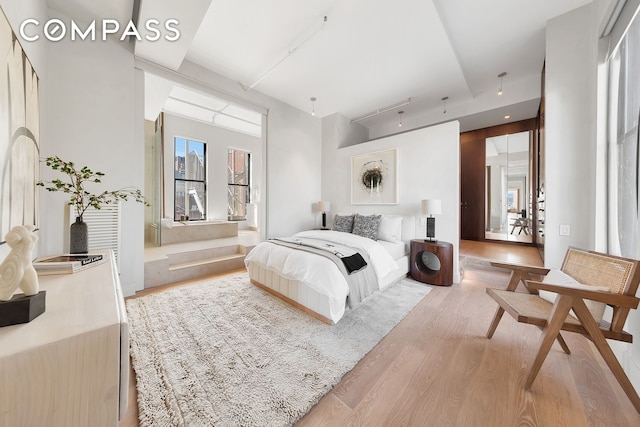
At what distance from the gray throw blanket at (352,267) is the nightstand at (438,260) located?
1248 millimetres

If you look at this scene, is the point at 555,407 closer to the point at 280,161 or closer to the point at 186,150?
the point at 280,161

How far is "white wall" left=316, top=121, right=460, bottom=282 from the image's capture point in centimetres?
362

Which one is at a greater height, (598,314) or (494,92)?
(494,92)

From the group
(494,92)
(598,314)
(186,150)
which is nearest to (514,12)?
(494,92)

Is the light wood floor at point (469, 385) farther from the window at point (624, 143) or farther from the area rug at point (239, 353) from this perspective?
the window at point (624, 143)

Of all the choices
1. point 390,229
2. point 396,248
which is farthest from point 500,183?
point 396,248

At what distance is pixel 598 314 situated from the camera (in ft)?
4.98

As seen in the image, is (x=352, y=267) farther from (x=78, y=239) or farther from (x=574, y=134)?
(x=574, y=134)

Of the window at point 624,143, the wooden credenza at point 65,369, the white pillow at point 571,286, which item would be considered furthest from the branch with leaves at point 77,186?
the window at point 624,143

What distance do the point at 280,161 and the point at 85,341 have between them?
412 cm

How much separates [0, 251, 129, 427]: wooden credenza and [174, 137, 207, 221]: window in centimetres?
578

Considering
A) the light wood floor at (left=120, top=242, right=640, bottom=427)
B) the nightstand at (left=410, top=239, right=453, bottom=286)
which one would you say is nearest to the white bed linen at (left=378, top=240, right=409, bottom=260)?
the nightstand at (left=410, top=239, right=453, bottom=286)

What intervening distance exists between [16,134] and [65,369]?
162 centimetres

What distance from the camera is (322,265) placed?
233 centimetres
